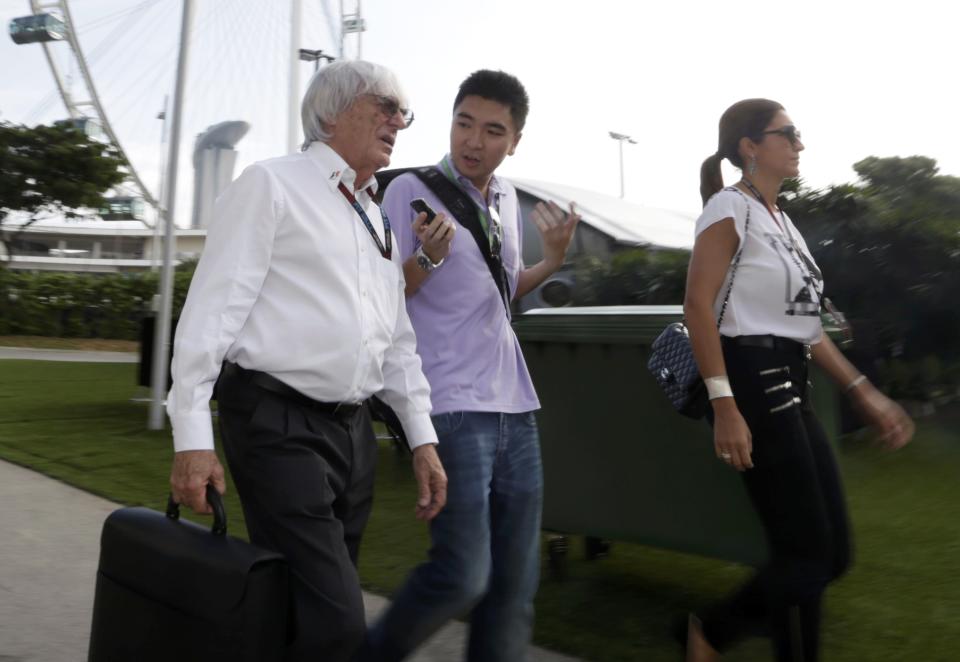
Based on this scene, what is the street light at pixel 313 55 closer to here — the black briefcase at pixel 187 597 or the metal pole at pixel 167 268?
the metal pole at pixel 167 268

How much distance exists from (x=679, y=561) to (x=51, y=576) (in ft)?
8.40

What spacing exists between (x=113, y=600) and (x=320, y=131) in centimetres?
104

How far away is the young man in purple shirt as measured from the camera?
2.63m

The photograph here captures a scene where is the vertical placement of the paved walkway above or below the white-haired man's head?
below

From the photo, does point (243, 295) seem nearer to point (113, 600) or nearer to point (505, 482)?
point (113, 600)

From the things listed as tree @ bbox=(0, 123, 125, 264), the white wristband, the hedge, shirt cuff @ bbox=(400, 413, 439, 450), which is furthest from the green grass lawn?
tree @ bbox=(0, 123, 125, 264)

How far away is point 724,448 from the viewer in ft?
9.26

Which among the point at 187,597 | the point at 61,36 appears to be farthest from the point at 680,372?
the point at 61,36

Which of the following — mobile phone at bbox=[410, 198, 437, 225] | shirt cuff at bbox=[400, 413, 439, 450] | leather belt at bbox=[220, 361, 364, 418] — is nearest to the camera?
leather belt at bbox=[220, 361, 364, 418]

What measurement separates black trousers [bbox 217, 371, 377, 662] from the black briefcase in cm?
9

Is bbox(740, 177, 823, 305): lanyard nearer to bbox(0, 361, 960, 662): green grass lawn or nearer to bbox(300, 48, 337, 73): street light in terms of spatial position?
bbox(0, 361, 960, 662): green grass lawn

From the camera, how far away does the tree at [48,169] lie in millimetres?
30234

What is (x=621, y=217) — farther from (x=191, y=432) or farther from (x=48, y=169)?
(x=48, y=169)

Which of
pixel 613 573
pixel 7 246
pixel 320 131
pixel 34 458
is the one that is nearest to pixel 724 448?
pixel 320 131
